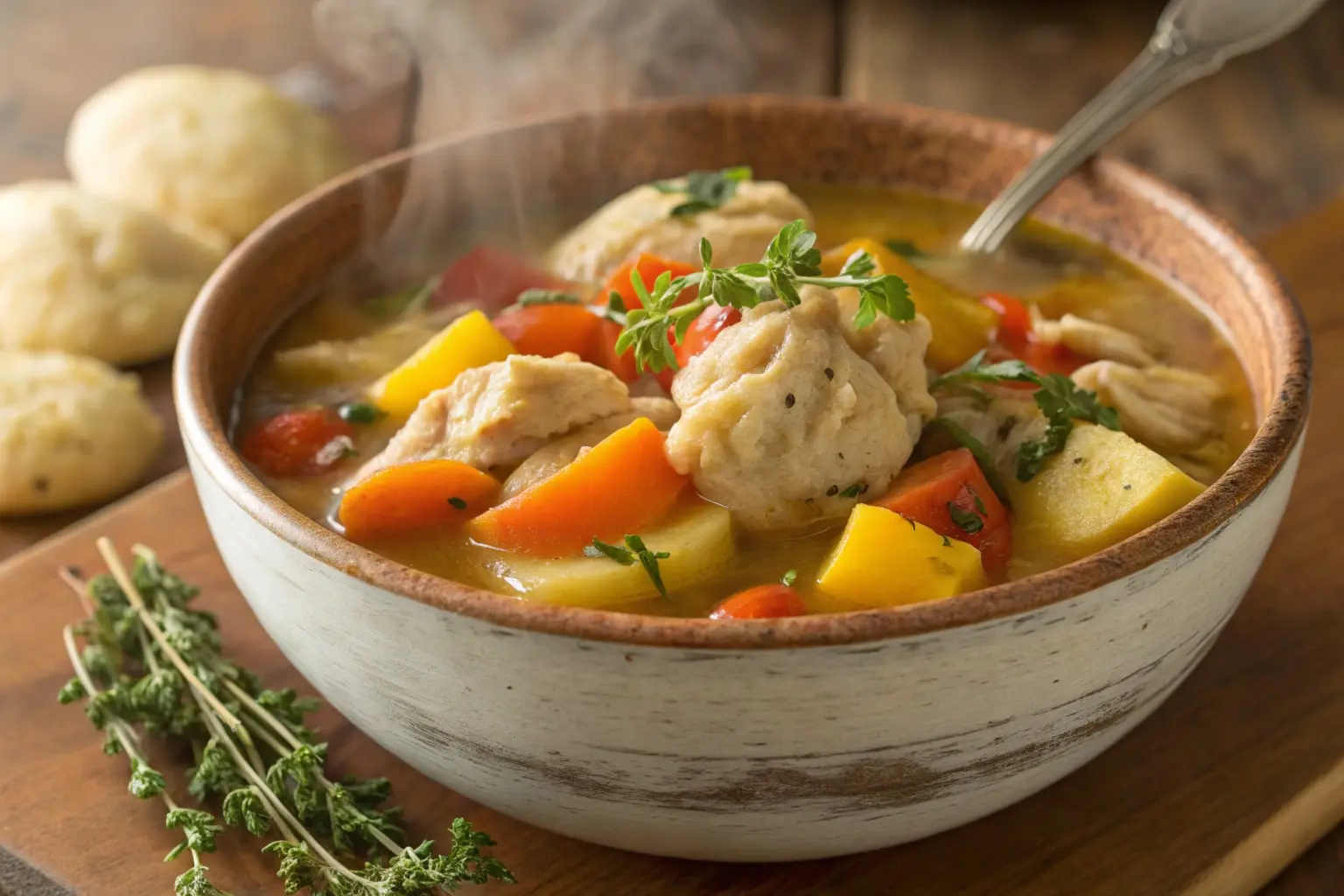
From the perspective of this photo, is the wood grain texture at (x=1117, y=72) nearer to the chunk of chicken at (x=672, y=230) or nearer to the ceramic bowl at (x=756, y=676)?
the chunk of chicken at (x=672, y=230)

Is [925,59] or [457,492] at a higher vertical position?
[457,492]

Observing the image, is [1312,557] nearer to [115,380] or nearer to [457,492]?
[457,492]

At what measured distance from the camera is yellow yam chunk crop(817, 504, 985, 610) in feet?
6.38

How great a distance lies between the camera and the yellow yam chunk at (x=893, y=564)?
194 centimetres

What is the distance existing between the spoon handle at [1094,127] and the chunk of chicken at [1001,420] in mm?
725

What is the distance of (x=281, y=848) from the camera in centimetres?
193

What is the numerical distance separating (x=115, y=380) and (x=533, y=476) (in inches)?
64.5

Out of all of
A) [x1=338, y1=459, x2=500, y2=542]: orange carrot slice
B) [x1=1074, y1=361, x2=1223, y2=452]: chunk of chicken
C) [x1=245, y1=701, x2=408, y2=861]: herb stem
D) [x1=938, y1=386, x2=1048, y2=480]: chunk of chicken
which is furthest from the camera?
[x1=1074, y1=361, x2=1223, y2=452]: chunk of chicken

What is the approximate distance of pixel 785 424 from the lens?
2.10 meters

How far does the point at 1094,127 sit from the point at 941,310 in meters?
0.66

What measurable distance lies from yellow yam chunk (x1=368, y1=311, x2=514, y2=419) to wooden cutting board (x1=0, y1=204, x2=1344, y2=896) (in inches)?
19.6

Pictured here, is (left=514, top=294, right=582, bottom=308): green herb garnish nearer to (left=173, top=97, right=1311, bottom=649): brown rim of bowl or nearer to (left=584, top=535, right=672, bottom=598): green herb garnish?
(left=173, top=97, right=1311, bottom=649): brown rim of bowl

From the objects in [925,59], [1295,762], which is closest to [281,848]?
[1295,762]

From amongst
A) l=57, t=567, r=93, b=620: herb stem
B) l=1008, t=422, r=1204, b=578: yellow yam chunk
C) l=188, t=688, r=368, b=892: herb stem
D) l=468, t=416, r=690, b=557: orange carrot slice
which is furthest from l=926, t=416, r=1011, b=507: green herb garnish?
l=57, t=567, r=93, b=620: herb stem
